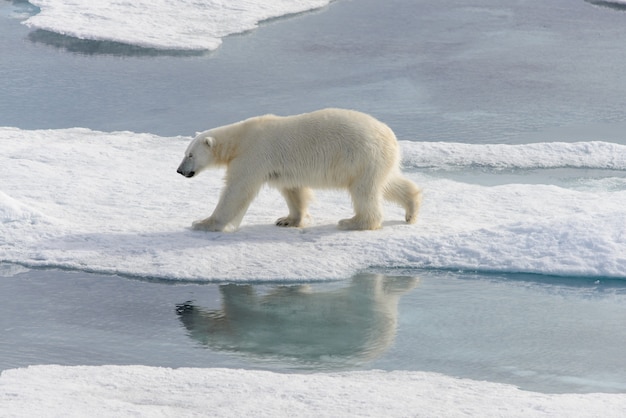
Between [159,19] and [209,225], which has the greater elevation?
[159,19]

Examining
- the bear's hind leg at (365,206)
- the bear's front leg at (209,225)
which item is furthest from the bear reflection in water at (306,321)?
the bear's front leg at (209,225)

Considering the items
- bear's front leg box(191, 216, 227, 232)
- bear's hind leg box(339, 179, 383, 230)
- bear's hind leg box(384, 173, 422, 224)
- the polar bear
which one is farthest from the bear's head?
bear's hind leg box(384, 173, 422, 224)

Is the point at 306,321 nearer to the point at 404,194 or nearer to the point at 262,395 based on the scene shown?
the point at 262,395

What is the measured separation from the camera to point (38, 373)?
459cm

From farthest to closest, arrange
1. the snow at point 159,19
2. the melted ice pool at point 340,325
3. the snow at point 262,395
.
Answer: the snow at point 159,19 < the melted ice pool at point 340,325 < the snow at point 262,395

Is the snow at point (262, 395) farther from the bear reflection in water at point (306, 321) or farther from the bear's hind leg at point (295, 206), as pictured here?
the bear's hind leg at point (295, 206)

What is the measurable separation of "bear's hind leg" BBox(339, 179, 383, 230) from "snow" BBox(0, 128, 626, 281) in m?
0.08

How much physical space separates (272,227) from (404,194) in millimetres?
890

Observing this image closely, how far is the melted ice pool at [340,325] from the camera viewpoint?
15.9 feet

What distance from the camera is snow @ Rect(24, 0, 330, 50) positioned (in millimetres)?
12578

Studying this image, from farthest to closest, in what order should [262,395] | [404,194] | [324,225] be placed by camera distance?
[324,225]
[404,194]
[262,395]

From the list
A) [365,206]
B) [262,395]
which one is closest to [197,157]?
[365,206]

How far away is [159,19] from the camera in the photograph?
13.2 metres

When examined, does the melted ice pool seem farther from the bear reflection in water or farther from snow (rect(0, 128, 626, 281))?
snow (rect(0, 128, 626, 281))
